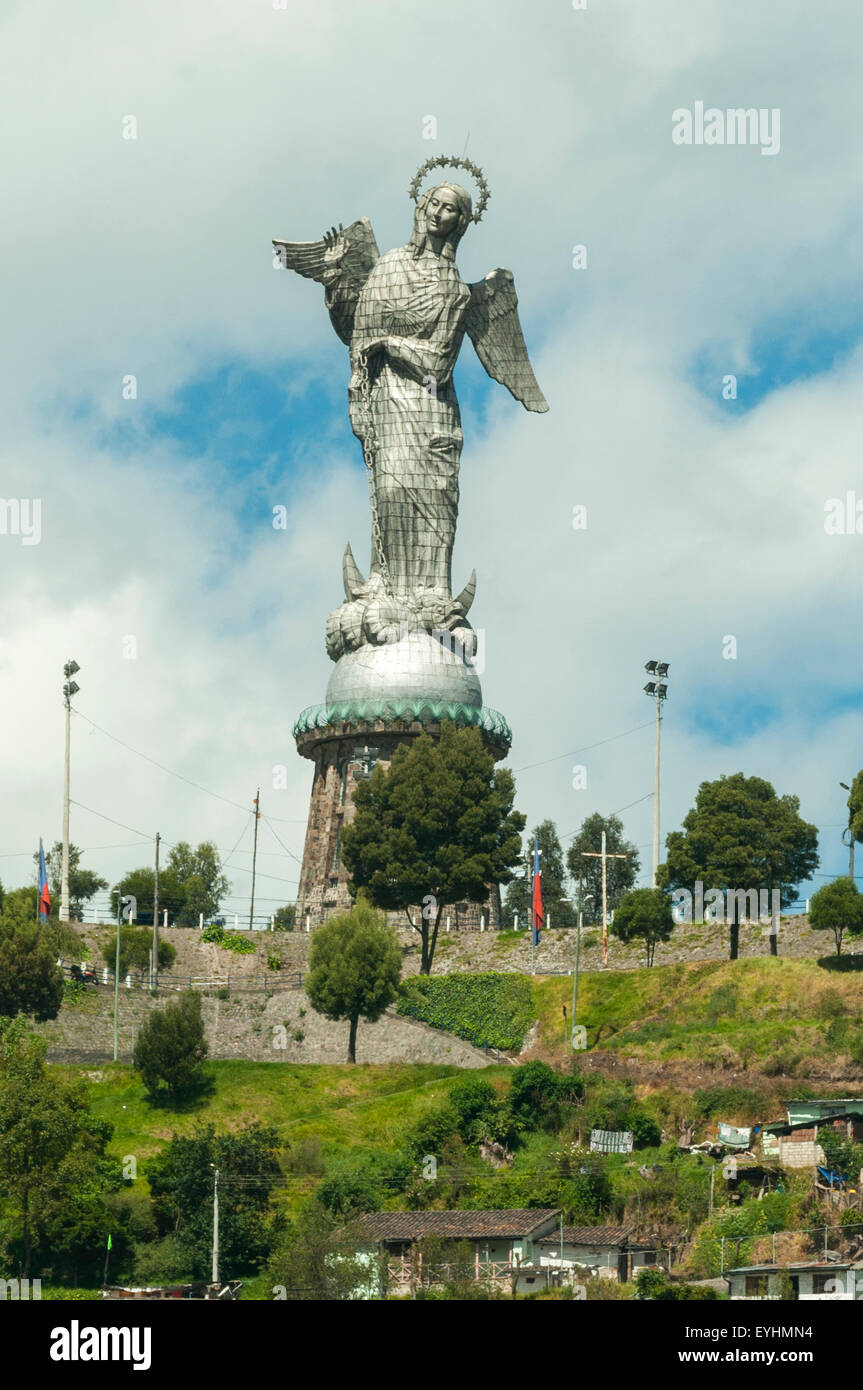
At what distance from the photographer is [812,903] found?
263 feet

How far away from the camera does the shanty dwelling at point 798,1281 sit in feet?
183

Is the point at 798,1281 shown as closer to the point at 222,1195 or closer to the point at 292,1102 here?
the point at 222,1195

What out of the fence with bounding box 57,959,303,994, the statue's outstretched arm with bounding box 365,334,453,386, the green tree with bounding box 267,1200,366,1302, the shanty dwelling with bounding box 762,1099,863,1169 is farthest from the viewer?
the statue's outstretched arm with bounding box 365,334,453,386

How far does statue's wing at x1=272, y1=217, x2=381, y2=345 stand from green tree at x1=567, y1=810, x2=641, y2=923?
29.7 m

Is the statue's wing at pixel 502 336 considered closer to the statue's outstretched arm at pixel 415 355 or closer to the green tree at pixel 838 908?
the statue's outstretched arm at pixel 415 355

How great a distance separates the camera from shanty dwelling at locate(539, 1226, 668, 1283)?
59.5m

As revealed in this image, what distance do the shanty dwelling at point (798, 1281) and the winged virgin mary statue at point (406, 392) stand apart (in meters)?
46.3

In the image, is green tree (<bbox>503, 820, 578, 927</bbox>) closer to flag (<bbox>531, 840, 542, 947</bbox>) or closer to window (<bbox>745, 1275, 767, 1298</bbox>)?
flag (<bbox>531, 840, 542, 947</bbox>)

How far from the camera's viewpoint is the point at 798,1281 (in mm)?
56406

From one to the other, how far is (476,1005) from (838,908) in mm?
12654

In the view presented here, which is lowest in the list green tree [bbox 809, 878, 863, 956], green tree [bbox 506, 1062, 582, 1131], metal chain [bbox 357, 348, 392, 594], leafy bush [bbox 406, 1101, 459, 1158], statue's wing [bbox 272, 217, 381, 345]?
leafy bush [bbox 406, 1101, 459, 1158]

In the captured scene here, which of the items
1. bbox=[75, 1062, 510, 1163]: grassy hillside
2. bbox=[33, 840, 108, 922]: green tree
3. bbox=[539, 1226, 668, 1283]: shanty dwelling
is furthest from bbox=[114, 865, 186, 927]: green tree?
bbox=[539, 1226, 668, 1283]: shanty dwelling
